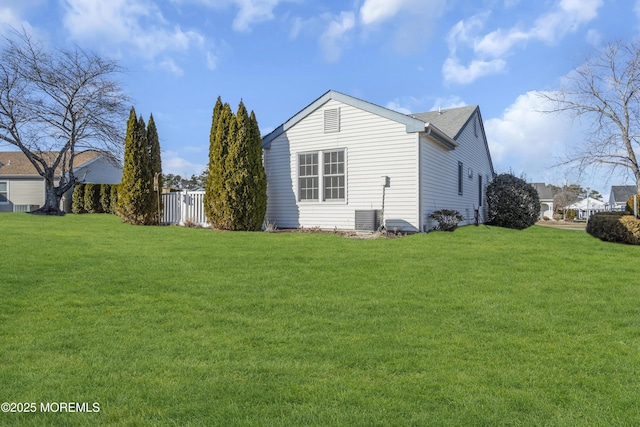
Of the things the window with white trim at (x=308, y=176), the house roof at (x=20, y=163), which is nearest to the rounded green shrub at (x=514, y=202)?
the window with white trim at (x=308, y=176)

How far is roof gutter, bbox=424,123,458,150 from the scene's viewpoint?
37.9ft

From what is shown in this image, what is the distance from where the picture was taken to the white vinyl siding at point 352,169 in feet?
38.8

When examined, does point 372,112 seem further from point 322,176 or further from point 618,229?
point 618,229

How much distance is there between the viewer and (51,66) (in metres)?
20.5

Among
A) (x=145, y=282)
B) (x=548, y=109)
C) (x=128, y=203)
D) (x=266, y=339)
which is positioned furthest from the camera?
(x=548, y=109)

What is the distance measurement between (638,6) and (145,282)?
513 inches

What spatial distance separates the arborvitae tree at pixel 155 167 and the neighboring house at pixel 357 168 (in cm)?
421

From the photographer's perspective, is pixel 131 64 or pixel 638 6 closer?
pixel 638 6

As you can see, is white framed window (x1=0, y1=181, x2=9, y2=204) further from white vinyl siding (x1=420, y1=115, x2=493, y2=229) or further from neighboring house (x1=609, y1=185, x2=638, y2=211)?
neighboring house (x1=609, y1=185, x2=638, y2=211)

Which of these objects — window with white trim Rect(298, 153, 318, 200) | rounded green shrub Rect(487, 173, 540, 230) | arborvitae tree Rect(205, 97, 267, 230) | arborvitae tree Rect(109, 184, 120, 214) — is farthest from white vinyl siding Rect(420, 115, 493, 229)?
arborvitae tree Rect(109, 184, 120, 214)

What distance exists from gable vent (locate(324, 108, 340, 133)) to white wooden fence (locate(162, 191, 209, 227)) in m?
5.00

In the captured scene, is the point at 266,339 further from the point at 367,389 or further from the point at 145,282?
the point at 145,282

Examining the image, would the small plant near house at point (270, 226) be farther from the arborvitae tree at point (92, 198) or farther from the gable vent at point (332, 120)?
the arborvitae tree at point (92, 198)

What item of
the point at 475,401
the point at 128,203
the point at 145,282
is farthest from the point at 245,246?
the point at 128,203
